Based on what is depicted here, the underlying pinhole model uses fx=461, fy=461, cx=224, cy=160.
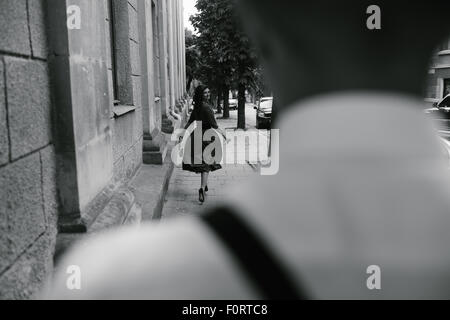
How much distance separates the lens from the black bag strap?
56 centimetres

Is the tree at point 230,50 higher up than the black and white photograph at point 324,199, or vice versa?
the tree at point 230,50

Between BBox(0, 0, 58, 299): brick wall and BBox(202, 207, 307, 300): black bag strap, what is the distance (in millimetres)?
1582

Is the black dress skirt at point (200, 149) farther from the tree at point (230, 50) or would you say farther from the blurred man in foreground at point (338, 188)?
the tree at point (230, 50)

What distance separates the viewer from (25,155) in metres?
2.24

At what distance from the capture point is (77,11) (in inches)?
116

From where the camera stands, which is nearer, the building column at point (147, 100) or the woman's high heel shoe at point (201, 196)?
the woman's high heel shoe at point (201, 196)

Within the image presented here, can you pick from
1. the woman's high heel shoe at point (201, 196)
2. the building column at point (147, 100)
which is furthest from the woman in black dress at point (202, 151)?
the building column at point (147, 100)

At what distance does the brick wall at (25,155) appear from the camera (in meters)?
1.97

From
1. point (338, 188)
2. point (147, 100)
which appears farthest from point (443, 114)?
point (338, 188)

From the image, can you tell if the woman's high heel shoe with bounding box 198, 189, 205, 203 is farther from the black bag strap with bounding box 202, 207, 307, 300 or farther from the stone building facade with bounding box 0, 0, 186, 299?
the black bag strap with bounding box 202, 207, 307, 300

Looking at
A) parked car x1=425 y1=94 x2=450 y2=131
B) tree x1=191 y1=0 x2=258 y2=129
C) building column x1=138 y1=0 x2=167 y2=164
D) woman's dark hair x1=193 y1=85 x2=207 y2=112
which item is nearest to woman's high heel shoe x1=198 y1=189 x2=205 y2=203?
building column x1=138 y1=0 x2=167 y2=164

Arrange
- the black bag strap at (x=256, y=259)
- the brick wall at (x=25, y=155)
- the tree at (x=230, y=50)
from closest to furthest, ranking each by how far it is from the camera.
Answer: the black bag strap at (x=256, y=259) → the brick wall at (x=25, y=155) → the tree at (x=230, y=50)
